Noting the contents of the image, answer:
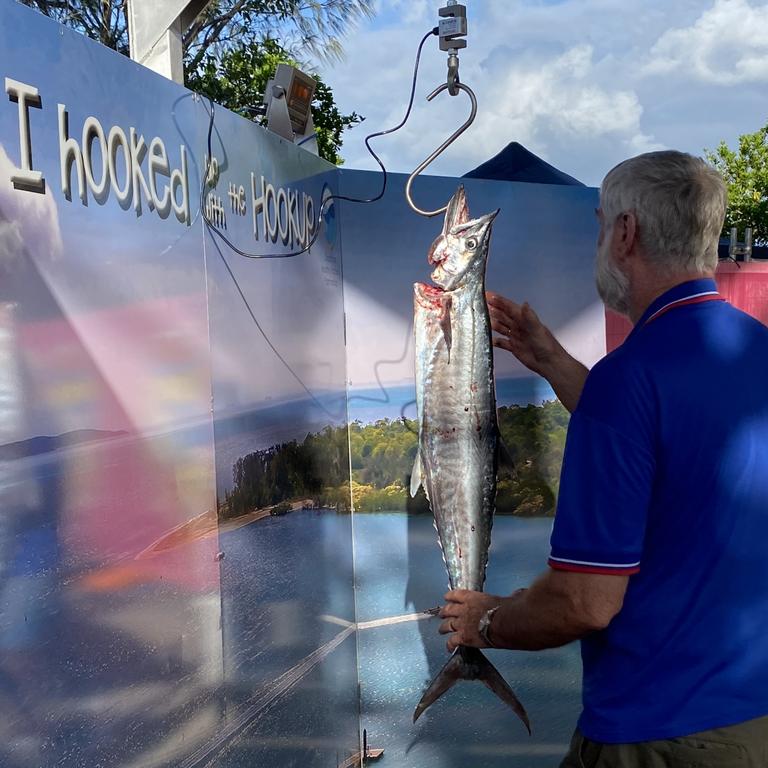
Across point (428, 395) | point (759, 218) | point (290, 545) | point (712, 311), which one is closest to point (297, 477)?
point (290, 545)

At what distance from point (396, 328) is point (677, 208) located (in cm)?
221

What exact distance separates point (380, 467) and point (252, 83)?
831cm

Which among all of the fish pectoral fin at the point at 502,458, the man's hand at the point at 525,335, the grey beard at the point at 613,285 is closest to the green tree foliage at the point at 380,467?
the fish pectoral fin at the point at 502,458

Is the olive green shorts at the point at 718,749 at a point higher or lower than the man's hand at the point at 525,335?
lower

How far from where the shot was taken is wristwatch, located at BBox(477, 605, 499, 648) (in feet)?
6.85

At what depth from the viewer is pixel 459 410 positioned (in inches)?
112

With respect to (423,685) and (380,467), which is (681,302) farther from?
(423,685)

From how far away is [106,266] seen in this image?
2213mm

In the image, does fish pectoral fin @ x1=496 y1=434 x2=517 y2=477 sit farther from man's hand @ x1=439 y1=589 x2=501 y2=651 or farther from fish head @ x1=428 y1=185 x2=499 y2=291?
man's hand @ x1=439 y1=589 x2=501 y2=651

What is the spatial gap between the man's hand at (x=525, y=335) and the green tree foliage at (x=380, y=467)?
26.4 inches

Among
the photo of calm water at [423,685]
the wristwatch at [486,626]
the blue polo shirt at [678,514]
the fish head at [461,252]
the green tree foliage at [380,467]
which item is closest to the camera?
the blue polo shirt at [678,514]

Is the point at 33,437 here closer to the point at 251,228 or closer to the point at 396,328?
the point at 251,228

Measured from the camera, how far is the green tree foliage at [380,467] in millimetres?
3219

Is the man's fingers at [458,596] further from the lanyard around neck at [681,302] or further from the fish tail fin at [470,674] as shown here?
the lanyard around neck at [681,302]
